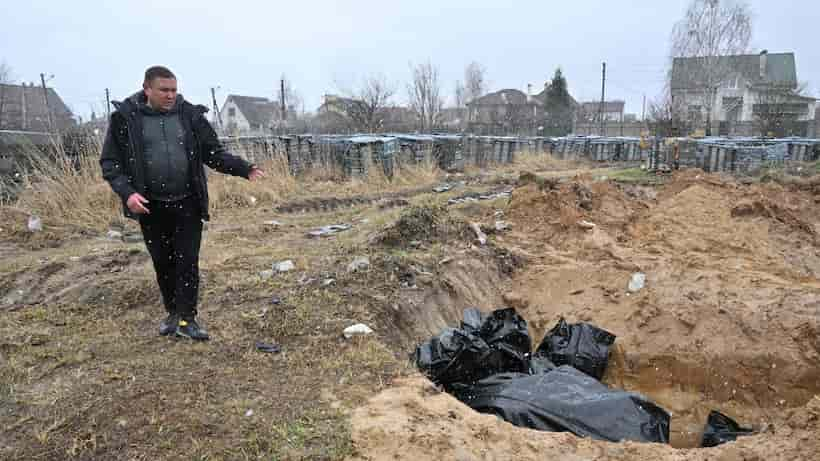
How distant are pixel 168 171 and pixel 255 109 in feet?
170

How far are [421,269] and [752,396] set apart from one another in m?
2.70

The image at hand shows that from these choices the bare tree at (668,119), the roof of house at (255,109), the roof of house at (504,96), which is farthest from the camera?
the roof of house at (255,109)

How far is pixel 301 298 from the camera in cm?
399

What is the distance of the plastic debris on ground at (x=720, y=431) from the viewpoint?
3.16m

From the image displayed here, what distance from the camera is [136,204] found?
2.79m

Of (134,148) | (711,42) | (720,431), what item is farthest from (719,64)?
(134,148)

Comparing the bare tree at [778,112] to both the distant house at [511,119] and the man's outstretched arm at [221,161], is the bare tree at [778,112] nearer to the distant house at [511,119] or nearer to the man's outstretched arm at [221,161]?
the distant house at [511,119]

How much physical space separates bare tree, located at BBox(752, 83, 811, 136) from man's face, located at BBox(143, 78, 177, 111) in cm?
2606

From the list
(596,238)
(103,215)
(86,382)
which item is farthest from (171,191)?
(103,215)

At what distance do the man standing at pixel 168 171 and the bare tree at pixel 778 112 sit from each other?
2594 cm

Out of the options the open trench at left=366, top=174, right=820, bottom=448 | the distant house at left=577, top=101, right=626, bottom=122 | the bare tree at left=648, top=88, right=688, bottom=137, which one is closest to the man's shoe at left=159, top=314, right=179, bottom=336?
the open trench at left=366, top=174, right=820, bottom=448

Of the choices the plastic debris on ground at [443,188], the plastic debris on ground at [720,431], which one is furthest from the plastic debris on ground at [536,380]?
the plastic debris on ground at [443,188]

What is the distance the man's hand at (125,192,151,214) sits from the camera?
2.79 metres

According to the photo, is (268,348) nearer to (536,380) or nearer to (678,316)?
(536,380)
